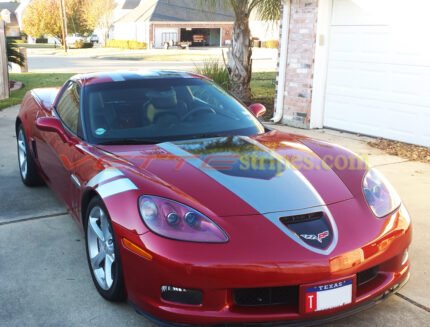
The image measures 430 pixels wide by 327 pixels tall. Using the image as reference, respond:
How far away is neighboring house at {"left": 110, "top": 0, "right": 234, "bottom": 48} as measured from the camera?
60.8 meters

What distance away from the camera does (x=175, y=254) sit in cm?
260

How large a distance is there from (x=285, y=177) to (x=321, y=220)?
42 cm

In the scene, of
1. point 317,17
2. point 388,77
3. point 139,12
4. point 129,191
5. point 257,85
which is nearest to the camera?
point 129,191

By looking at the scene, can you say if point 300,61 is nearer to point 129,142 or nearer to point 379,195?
point 129,142

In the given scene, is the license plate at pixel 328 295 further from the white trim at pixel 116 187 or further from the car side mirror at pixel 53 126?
the car side mirror at pixel 53 126

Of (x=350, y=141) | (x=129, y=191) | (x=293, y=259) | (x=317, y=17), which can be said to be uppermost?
(x=317, y=17)

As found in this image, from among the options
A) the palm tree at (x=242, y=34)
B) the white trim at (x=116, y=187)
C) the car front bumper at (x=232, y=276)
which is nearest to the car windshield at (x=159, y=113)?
the white trim at (x=116, y=187)

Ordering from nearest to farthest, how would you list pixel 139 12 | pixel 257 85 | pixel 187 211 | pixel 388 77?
pixel 187 211 → pixel 388 77 → pixel 257 85 → pixel 139 12

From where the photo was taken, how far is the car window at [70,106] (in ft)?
13.6

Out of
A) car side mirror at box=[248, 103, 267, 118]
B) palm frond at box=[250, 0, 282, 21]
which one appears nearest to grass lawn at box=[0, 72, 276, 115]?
palm frond at box=[250, 0, 282, 21]

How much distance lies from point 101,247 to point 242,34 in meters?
8.68

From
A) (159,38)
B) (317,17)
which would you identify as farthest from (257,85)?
(159,38)

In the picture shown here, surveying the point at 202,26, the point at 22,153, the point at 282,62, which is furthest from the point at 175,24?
the point at 22,153

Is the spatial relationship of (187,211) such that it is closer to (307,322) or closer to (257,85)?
(307,322)
